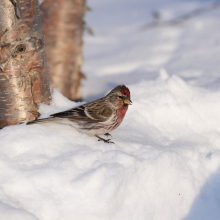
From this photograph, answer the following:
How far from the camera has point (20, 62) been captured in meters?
3.16

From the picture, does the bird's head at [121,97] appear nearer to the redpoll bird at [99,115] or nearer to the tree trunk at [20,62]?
the redpoll bird at [99,115]

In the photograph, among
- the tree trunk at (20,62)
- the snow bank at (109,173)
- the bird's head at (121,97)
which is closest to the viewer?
the snow bank at (109,173)

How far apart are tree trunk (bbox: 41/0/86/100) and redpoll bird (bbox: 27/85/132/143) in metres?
2.24

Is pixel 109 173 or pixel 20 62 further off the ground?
pixel 20 62

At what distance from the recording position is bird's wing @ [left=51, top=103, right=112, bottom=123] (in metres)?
3.15

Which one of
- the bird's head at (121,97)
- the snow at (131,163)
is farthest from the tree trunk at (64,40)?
the bird's head at (121,97)

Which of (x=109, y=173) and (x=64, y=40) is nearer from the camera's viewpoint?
(x=109, y=173)

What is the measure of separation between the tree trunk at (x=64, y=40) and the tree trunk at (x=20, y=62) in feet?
7.07

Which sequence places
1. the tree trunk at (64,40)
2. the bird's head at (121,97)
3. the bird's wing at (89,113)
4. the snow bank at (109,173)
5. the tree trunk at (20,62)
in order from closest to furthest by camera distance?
the snow bank at (109,173)
the tree trunk at (20,62)
the bird's wing at (89,113)
the bird's head at (121,97)
the tree trunk at (64,40)

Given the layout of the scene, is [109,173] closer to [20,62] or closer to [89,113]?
[89,113]

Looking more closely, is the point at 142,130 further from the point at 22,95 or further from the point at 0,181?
the point at 0,181

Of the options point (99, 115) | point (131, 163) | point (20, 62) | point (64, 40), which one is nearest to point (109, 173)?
point (131, 163)

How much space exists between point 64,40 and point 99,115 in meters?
2.44

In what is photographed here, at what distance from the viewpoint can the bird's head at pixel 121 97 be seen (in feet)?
10.9
